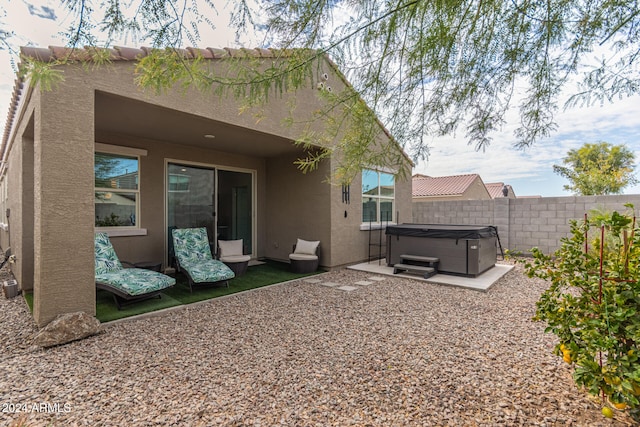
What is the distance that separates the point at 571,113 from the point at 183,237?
6111 mm

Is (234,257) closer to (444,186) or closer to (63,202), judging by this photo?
(63,202)

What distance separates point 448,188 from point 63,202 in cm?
1920

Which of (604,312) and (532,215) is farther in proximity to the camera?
(532,215)

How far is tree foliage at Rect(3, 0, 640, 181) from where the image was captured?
7.76ft

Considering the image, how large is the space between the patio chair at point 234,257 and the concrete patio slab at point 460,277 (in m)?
2.56

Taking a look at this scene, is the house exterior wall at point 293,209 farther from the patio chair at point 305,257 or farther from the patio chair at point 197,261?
the patio chair at point 197,261

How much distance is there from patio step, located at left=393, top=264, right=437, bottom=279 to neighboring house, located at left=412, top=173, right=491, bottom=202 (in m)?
11.7

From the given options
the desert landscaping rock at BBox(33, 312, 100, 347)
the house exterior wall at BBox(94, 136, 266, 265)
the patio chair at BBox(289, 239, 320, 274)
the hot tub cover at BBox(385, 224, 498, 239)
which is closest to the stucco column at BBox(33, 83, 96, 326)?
the desert landscaping rock at BBox(33, 312, 100, 347)

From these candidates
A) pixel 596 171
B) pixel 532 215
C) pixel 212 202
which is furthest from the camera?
pixel 596 171

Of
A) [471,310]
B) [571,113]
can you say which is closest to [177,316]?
[471,310]

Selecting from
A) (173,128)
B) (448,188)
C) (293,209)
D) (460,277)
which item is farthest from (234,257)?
(448,188)

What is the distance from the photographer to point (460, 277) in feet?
20.5

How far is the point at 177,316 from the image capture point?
409 centimetres

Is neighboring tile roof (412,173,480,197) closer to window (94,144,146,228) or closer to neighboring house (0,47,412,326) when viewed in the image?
neighboring house (0,47,412,326)
